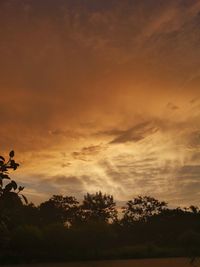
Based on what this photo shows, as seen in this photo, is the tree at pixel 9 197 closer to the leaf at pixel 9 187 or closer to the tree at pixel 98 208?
the leaf at pixel 9 187

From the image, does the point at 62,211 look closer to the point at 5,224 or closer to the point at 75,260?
the point at 75,260

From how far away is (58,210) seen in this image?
8588 cm

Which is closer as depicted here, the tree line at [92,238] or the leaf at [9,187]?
the leaf at [9,187]

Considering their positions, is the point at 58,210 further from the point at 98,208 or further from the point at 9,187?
the point at 9,187

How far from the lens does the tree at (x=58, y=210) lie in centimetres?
8288

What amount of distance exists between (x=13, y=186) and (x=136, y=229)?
2719 inches

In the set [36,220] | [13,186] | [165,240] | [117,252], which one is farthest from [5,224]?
[36,220]

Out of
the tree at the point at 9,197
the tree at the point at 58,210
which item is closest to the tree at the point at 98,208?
the tree at the point at 58,210

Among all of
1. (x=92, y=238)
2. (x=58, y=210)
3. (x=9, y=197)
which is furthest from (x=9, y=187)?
(x=58, y=210)

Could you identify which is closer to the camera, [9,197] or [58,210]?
[9,197]

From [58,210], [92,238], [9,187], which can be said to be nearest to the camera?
[9,187]

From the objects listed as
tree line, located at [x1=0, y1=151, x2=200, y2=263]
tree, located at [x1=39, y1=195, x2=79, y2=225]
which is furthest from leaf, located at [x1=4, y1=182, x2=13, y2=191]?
tree, located at [x1=39, y1=195, x2=79, y2=225]

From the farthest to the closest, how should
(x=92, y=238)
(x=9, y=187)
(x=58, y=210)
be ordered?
1. (x=58, y=210)
2. (x=92, y=238)
3. (x=9, y=187)

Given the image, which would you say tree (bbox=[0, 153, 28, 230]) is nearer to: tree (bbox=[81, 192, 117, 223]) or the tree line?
the tree line
